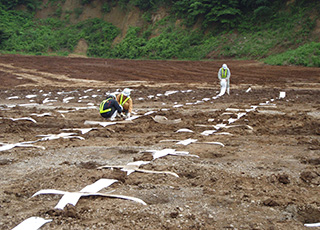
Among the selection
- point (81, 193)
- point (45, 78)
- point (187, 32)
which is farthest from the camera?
point (187, 32)

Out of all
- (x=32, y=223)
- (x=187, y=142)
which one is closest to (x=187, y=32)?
(x=187, y=142)

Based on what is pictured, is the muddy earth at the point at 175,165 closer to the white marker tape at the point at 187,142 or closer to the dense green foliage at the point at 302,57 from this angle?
the white marker tape at the point at 187,142

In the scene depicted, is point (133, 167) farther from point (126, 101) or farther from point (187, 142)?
point (126, 101)

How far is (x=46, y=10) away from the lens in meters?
51.2

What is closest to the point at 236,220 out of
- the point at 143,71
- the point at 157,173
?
the point at 157,173

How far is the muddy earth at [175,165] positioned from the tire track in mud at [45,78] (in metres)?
7.45

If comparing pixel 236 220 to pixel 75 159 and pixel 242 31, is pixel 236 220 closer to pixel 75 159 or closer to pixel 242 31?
pixel 75 159

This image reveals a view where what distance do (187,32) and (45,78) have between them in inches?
758

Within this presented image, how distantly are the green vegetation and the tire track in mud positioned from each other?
1389 centimetres

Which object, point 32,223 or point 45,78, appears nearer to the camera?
point 32,223

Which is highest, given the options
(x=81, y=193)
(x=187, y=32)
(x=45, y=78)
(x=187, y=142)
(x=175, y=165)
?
(x=187, y=32)

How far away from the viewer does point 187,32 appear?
37.0 metres

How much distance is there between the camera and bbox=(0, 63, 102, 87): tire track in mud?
771 inches

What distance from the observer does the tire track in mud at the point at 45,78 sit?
19583 mm
